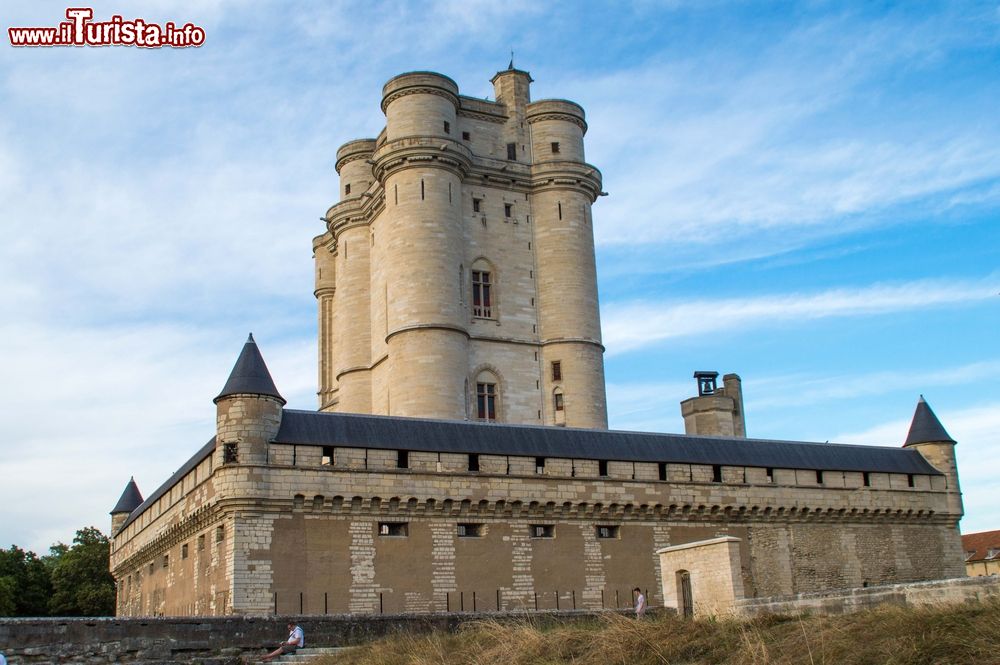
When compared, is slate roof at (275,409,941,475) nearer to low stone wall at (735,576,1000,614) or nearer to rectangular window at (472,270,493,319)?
rectangular window at (472,270,493,319)

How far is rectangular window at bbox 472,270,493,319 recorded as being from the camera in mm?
38500

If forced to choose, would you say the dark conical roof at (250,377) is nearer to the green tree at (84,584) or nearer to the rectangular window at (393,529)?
the rectangular window at (393,529)

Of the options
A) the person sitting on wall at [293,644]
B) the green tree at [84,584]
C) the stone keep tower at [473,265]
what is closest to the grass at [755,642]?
the person sitting on wall at [293,644]

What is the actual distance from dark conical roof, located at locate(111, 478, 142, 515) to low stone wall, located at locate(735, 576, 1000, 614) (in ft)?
90.3

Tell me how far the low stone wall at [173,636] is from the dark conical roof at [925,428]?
2017 cm

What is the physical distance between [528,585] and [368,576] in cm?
405

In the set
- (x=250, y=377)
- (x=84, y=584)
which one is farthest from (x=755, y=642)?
(x=84, y=584)

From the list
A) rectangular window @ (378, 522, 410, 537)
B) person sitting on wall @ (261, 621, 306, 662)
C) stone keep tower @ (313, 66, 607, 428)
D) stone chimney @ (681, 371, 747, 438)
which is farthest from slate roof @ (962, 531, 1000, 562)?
person sitting on wall @ (261, 621, 306, 662)

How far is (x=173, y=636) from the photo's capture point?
17.9 metres

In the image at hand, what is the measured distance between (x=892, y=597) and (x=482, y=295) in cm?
2475

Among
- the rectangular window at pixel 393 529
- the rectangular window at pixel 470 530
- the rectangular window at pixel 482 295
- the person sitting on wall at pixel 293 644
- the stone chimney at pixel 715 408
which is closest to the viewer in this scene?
the person sitting on wall at pixel 293 644

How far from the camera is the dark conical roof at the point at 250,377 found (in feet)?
80.0

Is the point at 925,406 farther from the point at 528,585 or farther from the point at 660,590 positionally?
the point at 528,585

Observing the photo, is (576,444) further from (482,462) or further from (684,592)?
(684,592)
